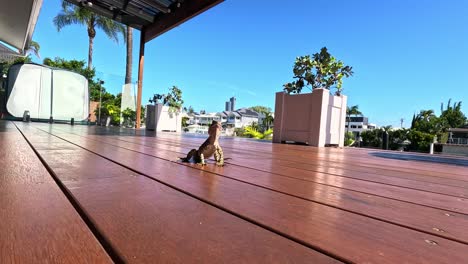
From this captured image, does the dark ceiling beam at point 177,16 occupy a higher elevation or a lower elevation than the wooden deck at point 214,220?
higher

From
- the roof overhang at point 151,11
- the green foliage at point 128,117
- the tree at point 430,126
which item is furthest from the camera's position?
the tree at point 430,126

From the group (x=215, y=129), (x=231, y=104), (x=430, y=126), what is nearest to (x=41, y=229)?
(x=215, y=129)

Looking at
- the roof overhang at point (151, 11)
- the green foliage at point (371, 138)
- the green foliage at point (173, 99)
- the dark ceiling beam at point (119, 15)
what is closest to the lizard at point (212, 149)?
the roof overhang at point (151, 11)

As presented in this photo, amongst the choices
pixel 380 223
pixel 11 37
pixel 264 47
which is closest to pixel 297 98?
pixel 380 223

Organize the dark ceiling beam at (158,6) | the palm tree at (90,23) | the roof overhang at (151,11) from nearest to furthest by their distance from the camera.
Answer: the roof overhang at (151,11), the dark ceiling beam at (158,6), the palm tree at (90,23)

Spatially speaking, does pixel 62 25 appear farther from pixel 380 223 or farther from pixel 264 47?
pixel 264 47

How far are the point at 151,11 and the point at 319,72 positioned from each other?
Result: 4.08 meters

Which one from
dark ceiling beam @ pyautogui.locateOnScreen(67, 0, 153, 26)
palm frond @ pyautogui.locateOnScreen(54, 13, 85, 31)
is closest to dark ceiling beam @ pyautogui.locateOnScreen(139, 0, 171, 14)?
Result: dark ceiling beam @ pyautogui.locateOnScreen(67, 0, 153, 26)

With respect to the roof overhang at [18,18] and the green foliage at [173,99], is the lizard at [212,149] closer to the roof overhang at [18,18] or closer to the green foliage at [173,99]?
the roof overhang at [18,18]

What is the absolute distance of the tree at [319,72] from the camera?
4.38 m

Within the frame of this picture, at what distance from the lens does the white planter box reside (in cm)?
401

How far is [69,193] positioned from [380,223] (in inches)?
28.6

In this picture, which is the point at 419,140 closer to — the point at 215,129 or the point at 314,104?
the point at 314,104

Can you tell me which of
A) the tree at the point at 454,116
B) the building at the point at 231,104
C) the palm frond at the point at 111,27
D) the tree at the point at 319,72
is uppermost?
the building at the point at 231,104
